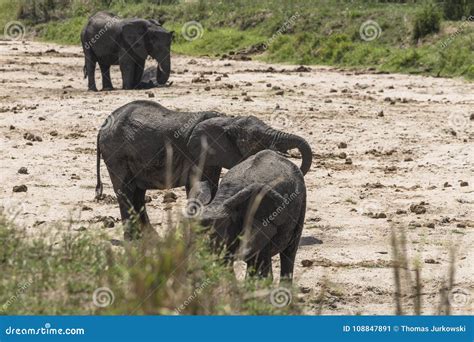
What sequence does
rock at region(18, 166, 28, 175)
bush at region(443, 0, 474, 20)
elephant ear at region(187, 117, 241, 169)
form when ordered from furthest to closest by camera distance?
bush at region(443, 0, 474, 20) < rock at region(18, 166, 28, 175) < elephant ear at region(187, 117, 241, 169)

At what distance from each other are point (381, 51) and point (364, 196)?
15353 millimetres

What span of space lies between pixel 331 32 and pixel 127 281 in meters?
27.1

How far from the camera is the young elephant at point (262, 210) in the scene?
8234mm

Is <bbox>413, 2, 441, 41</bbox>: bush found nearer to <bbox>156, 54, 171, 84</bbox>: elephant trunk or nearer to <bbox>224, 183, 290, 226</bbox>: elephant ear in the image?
<bbox>156, 54, 171, 84</bbox>: elephant trunk

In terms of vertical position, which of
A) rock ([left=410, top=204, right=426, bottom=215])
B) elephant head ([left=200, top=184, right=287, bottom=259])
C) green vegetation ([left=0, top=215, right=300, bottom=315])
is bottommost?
rock ([left=410, top=204, right=426, bottom=215])

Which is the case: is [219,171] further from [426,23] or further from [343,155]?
[426,23]

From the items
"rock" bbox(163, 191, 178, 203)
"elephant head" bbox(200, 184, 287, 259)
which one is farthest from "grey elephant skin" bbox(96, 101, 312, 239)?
"elephant head" bbox(200, 184, 287, 259)

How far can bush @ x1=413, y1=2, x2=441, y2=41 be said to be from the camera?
28.9 meters

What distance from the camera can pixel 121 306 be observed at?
5.41m

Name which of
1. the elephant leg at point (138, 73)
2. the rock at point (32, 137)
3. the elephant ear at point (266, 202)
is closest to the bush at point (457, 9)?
the elephant leg at point (138, 73)

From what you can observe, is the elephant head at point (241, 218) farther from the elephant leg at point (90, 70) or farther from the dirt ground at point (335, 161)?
the elephant leg at point (90, 70)

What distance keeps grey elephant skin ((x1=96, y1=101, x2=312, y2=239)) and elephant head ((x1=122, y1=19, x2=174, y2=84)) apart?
12.2 metres

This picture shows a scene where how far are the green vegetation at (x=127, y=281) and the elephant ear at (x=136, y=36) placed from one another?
17.2 m

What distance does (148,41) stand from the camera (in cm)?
2361
